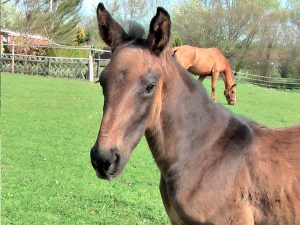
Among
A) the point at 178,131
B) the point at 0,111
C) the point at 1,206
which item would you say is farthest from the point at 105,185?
the point at 0,111

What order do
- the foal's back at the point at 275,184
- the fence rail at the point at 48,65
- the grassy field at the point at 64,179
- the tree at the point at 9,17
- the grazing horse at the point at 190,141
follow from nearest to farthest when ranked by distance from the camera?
1. the grazing horse at the point at 190,141
2. the foal's back at the point at 275,184
3. the grassy field at the point at 64,179
4. the fence rail at the point at 48,65
5. the tree at the point at 9,17

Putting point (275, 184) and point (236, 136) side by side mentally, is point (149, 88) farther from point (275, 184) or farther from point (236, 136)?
point (275, 184)

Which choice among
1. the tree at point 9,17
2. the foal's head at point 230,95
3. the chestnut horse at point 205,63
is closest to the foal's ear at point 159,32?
the foal's head at point 230,95

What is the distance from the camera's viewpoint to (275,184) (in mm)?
3027

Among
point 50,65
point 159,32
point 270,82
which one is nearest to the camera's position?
point 159,32

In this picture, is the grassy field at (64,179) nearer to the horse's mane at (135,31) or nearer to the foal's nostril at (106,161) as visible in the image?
the foal's nostril at (106,161)

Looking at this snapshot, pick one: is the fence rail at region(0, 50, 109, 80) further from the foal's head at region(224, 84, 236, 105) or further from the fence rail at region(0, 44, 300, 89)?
the foal's head at region(224, 84, 236, 105)

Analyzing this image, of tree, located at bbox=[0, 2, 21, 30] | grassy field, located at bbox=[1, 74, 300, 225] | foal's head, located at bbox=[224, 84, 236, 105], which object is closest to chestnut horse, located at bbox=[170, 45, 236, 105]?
foal's head, located at bbox=[224, 84, 236, 105]

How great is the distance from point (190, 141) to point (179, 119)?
19cm

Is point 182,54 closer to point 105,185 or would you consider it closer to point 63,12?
point 105,185

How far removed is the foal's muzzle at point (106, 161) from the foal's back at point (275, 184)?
3.36ft

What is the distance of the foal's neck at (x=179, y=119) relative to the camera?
305 cm

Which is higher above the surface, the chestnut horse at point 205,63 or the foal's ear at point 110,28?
the foal's ear at point 110,28

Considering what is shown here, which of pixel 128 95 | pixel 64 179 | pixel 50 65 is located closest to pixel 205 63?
pixel 64 179
